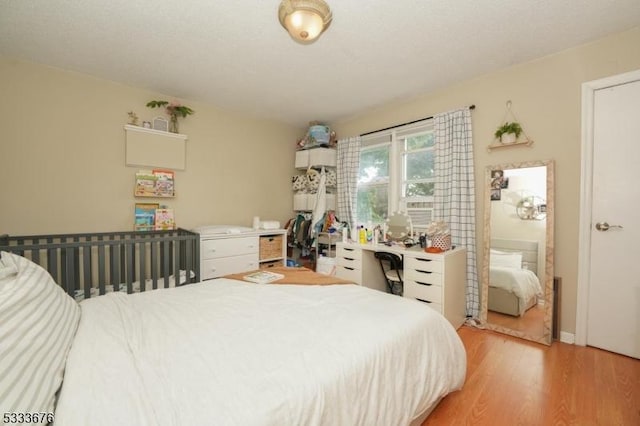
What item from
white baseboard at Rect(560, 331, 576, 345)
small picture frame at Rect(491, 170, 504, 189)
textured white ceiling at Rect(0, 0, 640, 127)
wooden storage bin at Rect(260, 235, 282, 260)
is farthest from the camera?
wooden storage bin at Rect(260, 235, 282, 260)

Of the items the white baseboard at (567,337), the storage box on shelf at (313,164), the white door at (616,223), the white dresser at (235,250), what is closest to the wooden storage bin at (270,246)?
the white dresser at (235,250)

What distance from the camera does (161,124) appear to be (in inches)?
120

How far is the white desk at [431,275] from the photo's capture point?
242 cm

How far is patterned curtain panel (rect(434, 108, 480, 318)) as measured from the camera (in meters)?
2.79

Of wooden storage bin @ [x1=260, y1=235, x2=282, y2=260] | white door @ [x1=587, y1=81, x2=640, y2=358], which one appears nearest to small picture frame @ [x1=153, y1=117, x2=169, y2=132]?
wooden storage bin @ [x1=260, y1=235, x2=282, y2=260]

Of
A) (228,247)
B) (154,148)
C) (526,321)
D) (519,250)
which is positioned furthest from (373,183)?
(154,148)

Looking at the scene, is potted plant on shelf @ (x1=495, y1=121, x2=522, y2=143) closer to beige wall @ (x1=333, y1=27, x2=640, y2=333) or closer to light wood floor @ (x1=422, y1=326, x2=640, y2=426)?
beige wall @ (x1=333, y1=27, x2=640, y2=333)

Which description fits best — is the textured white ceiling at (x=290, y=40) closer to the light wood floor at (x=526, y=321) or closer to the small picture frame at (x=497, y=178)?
the small picture frame at (x=497, y=178)

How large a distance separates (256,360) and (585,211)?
2779 millimetres

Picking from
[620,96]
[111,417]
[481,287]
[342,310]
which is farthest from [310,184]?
[111,417]

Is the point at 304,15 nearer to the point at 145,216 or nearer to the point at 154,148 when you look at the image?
the point at 154,148

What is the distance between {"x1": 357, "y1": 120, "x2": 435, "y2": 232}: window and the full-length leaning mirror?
0.70 m

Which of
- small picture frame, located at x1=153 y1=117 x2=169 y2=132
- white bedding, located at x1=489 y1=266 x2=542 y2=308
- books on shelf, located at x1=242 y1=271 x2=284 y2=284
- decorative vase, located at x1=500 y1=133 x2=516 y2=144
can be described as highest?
small picture frame, located at x1=153 y1=117 x2=169 y2=132

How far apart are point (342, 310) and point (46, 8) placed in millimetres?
2710
